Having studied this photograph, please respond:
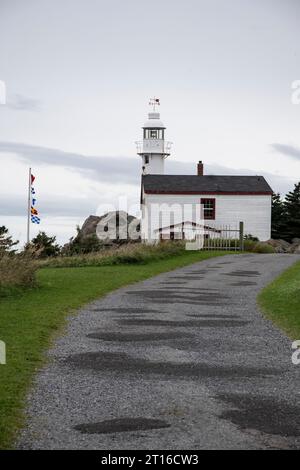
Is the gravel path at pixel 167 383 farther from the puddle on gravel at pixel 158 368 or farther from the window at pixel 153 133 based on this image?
the window at pixel 153 133

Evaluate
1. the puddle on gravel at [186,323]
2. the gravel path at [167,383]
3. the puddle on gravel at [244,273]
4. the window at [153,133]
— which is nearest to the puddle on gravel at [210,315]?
the gravel path at [167,383]

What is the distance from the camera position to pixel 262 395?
841 centimetres

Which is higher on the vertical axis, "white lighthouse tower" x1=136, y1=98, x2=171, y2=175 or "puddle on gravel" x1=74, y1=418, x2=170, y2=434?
"white lighthouse tower" x1=136, y1=98, x2=171, y2=175

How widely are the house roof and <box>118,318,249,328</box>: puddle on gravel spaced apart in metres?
39.4

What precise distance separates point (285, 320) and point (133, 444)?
8451 millimetres

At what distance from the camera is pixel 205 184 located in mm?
54375

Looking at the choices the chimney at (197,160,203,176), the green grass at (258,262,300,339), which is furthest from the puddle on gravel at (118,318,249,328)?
the chimney at (197,160,203,176)

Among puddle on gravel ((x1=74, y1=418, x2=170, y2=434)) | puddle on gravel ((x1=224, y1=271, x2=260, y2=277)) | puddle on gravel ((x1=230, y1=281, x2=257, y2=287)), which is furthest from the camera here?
puddle on gravel ((x1=224, y1=271, x2=260, y2=277))

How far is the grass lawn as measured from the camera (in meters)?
7.95

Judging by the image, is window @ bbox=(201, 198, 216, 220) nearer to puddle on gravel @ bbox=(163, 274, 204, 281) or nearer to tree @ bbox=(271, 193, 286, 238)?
tree @ bbox=(271, 193, 286, 238)

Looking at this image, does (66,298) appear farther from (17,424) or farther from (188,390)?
(17,424)

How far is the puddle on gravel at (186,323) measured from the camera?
1369 centimetres

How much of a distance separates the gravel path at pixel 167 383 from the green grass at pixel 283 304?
35 centimetres
